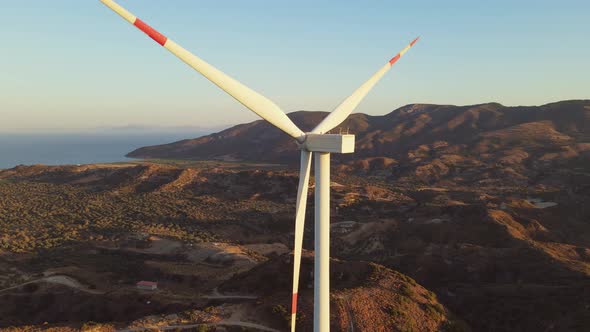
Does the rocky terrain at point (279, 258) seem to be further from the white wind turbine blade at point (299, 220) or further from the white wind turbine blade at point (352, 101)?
the white wind turbine blade at point (352, 101)

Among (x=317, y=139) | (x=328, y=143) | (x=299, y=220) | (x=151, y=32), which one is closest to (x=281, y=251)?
(x=299, y=220)

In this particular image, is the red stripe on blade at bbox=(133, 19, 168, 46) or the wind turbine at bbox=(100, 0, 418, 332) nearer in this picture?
the red stripe on blade at bbox=(133, 19, 168, 46)

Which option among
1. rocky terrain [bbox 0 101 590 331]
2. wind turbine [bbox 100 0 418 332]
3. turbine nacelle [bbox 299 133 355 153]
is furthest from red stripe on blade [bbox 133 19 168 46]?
rocky terrain [bbox 0 101 590 331]

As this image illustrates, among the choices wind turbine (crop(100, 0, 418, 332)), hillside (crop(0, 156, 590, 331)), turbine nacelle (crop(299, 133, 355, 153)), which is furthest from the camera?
hillside (crop(0, 156, 590, 331))

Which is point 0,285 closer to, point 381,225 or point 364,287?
point 364,287

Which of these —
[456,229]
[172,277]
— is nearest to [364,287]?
[172,277]

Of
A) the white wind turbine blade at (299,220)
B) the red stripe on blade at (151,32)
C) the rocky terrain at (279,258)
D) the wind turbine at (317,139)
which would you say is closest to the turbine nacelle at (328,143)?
the wind turbine at (317,139)

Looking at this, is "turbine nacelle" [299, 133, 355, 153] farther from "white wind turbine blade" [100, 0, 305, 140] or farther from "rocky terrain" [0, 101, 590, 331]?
"rocky terrain" [0, 101, 590, 331]

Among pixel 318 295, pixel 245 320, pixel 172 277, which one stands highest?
pixel 318 295
